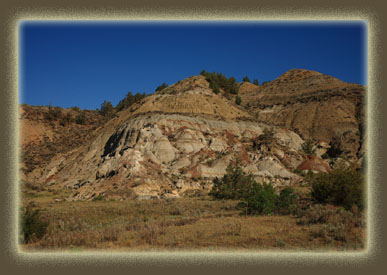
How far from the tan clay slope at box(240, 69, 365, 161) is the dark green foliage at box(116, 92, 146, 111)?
31.7 m

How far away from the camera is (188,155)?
4800 cm

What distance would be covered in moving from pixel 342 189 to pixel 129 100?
7302 centimetres

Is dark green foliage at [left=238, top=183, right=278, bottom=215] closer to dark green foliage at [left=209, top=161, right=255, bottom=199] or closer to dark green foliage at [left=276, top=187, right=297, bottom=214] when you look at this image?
dark green foliage at [left=276, top=187, right=297, bottom=214]

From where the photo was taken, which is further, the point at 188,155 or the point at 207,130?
the point at 207,130

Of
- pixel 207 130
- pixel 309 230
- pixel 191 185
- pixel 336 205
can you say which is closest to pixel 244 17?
pixel 309 230

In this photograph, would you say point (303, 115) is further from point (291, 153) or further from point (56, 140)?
point (56, 140)

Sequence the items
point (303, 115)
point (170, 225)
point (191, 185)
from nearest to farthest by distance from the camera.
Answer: point (170, 225), point (191, 185), point (303, 115)

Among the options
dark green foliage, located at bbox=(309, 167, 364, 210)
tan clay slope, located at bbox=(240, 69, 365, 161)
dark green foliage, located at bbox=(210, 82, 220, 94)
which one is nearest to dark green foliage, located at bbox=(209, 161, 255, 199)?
dark green foliage, located at bbox=(309, 167, 364, 210)

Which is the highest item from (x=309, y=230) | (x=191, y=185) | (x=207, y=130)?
(x=207, y=130)

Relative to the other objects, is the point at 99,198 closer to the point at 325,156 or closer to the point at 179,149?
the point at 179,149

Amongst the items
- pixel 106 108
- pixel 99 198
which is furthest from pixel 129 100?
pixel 99 198

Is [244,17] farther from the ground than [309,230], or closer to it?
farther from the ground

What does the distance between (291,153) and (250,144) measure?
7.21 metres

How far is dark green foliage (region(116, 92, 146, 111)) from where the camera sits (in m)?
81.4
